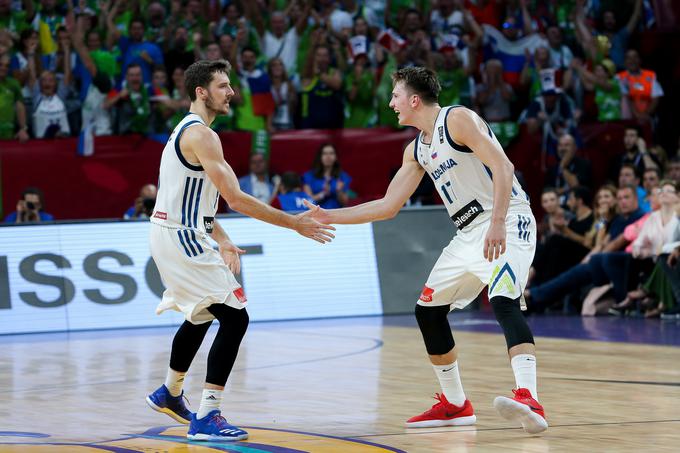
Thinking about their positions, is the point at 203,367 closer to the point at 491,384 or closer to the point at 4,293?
the point at 491,384

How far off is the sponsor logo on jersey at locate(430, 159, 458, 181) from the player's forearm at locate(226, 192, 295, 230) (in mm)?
936

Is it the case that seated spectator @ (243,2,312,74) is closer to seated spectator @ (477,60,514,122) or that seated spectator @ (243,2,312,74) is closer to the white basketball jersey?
seated spectator @ (477,60,514,122)

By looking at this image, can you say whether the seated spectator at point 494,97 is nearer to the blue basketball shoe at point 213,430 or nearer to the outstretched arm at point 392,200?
the outstretched arm at point 392,200

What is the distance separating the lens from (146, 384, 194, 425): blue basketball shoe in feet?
22.8

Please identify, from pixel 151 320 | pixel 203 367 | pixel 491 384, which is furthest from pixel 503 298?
pixel 151 320

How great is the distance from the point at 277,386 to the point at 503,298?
2588 millimetres

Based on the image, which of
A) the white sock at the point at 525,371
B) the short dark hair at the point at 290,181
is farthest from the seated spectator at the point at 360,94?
the white sock at the point at 525,371

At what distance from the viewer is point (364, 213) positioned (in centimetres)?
756

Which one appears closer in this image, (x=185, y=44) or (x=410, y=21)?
(x=185, y=44)

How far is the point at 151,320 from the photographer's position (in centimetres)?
1384

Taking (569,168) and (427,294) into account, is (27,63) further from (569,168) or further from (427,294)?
(427,294)

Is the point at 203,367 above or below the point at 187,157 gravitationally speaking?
below

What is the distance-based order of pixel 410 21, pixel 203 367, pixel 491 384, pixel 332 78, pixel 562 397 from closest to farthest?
1. pixel 562 397
2. pixel 491 384
3. pixel 203 367
4. pixel 332 78
5. pixel 410 21

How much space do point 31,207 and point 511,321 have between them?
30.6 ft
